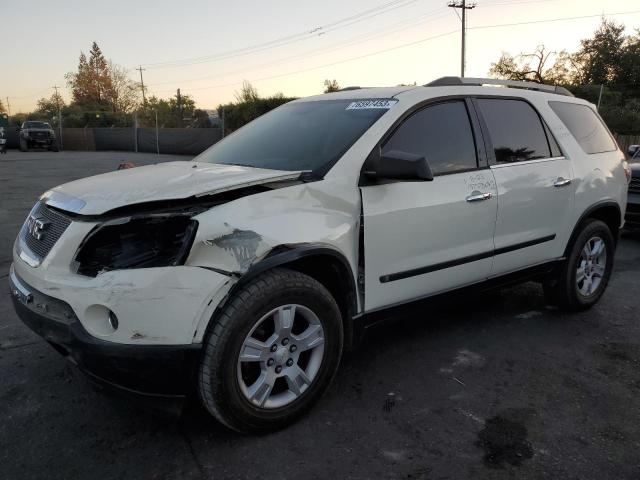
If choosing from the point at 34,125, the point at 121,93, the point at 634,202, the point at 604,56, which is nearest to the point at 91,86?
the point at 121,93

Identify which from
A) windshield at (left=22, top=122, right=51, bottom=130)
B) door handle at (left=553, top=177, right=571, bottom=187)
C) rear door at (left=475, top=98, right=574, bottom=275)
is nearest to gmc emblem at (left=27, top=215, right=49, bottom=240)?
rear door at (left=475, top=98, right=574, bottom=275)

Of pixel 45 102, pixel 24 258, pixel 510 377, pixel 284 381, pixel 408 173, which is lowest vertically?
pixel 510 377

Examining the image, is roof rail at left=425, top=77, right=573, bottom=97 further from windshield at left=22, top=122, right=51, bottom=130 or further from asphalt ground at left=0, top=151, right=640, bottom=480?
windshield at left=22, top=122, right=51, bottom=130

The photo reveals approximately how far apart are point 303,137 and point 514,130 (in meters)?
1.58

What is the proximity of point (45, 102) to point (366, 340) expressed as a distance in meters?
107

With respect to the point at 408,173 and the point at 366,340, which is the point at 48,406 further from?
the point at 408,173

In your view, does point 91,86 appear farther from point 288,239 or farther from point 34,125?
point 288,239

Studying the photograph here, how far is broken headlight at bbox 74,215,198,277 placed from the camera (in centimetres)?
220

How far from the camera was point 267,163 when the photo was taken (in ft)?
10.00

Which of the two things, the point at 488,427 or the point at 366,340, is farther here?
the point at 366,340

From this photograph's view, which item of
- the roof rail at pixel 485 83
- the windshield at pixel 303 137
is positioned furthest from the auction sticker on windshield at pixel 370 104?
the roof rail at pixel 485 83

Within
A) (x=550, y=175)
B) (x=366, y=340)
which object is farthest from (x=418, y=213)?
(x=550, y=175)

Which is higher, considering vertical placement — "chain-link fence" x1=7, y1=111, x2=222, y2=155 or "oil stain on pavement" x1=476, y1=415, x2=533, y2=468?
"chain-link fence" x1=7, y1=111, x2=222, y2=155

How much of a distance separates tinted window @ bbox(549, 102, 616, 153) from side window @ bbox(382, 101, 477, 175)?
4.01ft
